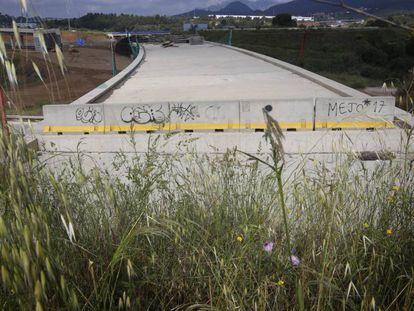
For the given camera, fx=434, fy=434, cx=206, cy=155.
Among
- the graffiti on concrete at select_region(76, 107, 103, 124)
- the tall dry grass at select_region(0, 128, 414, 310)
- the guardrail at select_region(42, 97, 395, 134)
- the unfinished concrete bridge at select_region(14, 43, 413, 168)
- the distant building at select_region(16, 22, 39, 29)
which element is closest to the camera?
the tall dry grass at select_region(0, 128, 414, 310)

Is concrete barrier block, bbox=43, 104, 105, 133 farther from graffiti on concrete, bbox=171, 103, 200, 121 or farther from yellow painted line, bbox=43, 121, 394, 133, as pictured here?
graffiti on concrete, bbox=171, 103, 200, 121

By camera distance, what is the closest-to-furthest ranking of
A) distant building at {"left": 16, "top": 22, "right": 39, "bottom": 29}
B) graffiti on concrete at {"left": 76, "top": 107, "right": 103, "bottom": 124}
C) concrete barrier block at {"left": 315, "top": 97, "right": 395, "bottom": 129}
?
distant building at {"left": 16, "top": 22, "right": 39, "bottom": 29}, concrete barrier block at {"left": 315, "top": 97, "right": 395, "bottom": 129}, graffiti on concrete at {"left": 76, "top": 107, "right": 103, "bottom": 124}

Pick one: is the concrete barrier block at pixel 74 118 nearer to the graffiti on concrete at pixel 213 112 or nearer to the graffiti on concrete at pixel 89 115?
the graffiti on concrete at pixel 89 115

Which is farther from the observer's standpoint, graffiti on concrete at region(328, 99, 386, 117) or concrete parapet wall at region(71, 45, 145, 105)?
concrete parapet wall at region(71, 45, 145, 105)

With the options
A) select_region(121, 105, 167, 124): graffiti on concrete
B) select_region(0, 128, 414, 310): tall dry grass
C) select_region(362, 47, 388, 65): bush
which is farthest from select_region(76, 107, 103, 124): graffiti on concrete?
select_region(362, 47, 388, 65): bush

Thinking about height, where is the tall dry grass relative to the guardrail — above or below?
above

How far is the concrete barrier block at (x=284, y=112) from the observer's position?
1002 centimetres

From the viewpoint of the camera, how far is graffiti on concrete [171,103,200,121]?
33.1ft

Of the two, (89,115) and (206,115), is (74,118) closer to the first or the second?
(89,115)

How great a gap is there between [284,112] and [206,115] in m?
1.82

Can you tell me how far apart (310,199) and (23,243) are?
5.57 ft

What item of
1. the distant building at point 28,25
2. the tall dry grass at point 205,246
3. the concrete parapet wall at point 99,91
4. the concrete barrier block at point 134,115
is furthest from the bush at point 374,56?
the distant building at point 28,25

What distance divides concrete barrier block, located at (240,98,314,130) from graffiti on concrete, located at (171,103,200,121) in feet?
3.62

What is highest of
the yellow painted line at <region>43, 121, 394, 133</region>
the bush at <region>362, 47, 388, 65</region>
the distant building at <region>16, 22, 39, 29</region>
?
the distant building at <region>16, 22, 39, 29</region>
